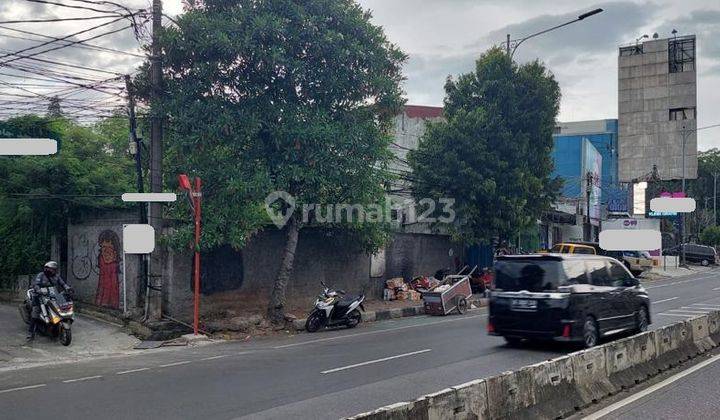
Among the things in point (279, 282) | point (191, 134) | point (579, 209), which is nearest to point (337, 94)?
point (191, 134)

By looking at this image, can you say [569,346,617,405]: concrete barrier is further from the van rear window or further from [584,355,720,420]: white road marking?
the van rear window

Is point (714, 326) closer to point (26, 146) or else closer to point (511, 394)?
point (511, 394)

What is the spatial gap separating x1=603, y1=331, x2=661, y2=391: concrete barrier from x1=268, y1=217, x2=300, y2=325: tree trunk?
961 centimetres

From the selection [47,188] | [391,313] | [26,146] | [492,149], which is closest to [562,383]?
[26,146]

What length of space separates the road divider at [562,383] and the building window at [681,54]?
5534 centimetres

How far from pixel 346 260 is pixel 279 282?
480cm

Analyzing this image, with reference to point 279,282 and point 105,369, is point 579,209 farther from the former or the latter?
point 105,369

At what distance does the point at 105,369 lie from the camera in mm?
11219

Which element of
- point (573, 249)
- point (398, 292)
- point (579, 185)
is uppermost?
point (579, 185)

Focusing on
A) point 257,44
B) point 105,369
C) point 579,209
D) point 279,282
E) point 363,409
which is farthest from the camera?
point 579,209

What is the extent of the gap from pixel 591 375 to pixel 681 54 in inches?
2376

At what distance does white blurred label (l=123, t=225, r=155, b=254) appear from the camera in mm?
15180

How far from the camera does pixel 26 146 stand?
13.8m

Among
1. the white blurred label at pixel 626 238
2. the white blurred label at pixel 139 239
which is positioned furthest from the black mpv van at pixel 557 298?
the white blurred label at pixel 626 238
